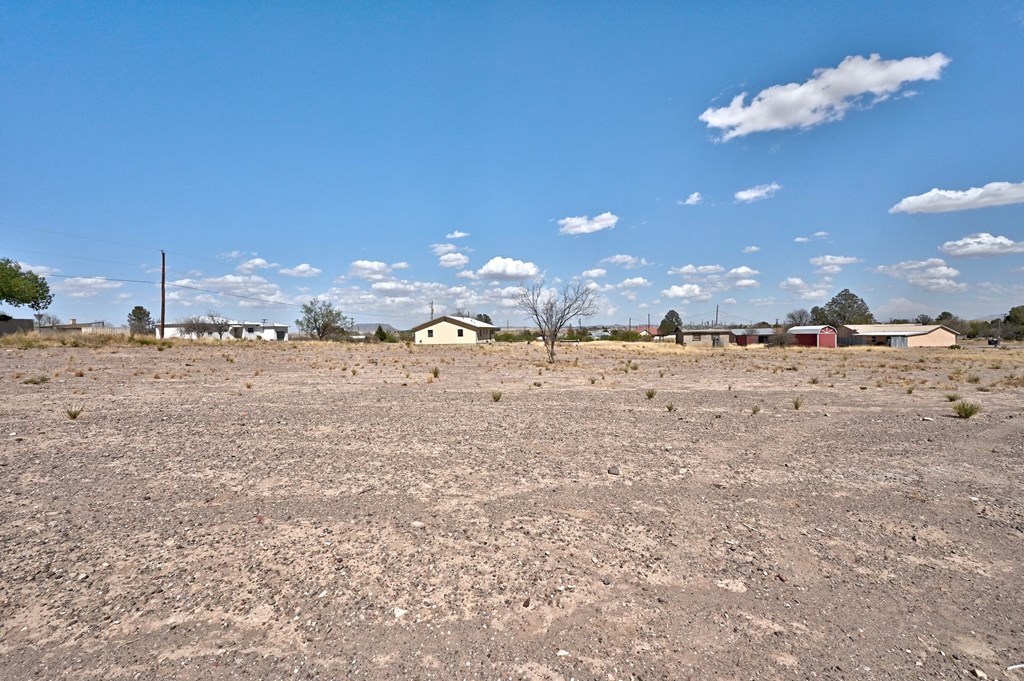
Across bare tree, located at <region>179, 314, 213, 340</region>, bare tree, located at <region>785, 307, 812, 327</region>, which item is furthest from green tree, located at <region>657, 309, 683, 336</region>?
bare tree, located at <region>179, 314, 213, 340</region>

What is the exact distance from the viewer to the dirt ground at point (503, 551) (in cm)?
315

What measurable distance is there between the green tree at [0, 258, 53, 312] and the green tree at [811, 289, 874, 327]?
133260 mm

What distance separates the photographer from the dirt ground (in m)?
3.15

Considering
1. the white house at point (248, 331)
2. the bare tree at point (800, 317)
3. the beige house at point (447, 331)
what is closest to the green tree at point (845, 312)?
the bare tree at point (800, 317)

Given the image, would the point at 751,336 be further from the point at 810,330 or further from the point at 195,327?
the point at 195,327

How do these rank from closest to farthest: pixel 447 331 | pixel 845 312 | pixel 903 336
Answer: pixel 903 336 < pixel 447 331 < pixel 845 312

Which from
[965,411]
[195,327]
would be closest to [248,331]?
[195,327]

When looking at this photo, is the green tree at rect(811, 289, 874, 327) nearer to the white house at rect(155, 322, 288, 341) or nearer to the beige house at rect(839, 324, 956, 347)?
the beige house at rect(839, 324, 956, 347)

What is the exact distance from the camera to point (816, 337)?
81.6m

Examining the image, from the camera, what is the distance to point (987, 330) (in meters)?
112

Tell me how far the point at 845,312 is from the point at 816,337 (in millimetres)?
47429

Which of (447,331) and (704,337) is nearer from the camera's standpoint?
(447,331)

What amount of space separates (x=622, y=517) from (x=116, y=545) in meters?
4.51

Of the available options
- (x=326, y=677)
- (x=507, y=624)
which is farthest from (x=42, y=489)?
(x=507, y=624)
